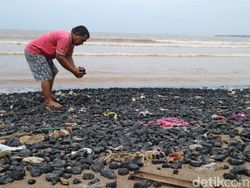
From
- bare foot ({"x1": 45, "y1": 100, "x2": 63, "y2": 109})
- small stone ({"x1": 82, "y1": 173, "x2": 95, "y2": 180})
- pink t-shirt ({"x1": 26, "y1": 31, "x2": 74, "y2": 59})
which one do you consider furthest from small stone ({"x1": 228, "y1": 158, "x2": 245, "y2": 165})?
bare foot ({"x1": 45, "y1": 100, "x2": 63, "y2": 109})

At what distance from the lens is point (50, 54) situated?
8.46 meters

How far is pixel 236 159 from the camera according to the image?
15.0 feet

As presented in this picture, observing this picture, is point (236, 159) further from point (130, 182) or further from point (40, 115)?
point (40, 115)

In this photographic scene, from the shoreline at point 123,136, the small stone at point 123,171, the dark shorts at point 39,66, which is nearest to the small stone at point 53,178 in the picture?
the shoreline at point 123,136

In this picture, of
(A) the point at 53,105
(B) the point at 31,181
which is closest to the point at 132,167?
(B) the point at 31,181

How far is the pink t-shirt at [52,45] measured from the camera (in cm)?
802

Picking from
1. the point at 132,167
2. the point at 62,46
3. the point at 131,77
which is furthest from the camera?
the point at 131,77

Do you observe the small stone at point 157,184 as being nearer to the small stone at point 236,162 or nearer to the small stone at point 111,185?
the small stone at point 111,185

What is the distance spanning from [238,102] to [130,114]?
3.73 metres

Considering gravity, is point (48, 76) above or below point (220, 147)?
above

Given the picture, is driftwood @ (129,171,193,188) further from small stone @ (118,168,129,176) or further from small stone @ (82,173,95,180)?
small stone @ (82,173,95,180)

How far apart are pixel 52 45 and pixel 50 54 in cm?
23

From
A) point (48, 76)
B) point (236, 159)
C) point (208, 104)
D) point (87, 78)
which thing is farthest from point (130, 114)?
point (87, 78)

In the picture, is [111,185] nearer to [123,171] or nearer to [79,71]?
[123,171]
